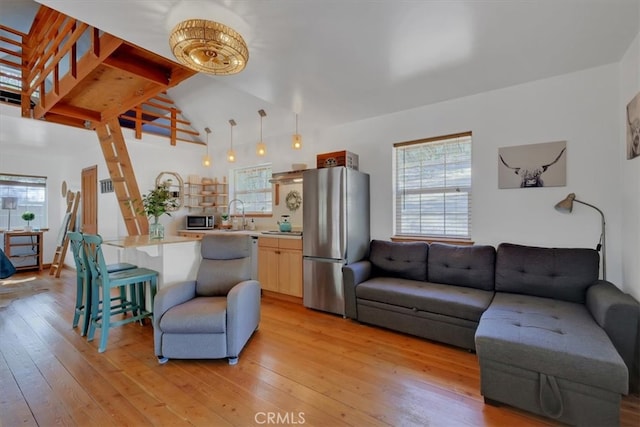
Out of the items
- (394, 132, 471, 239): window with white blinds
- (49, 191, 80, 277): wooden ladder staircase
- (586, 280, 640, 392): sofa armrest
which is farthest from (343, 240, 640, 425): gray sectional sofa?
(49, 191, 80, 277): wooden ladder staircase

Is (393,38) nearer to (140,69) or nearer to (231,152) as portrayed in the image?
(140,69)

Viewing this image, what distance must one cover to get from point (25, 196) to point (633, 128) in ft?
31.5

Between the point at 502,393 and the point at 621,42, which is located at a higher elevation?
the point at 621,42

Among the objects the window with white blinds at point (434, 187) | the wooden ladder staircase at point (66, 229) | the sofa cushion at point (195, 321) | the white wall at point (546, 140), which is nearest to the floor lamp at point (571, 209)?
the white wall at point (546, 140)

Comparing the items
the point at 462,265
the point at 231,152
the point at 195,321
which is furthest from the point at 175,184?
the point at 462,265

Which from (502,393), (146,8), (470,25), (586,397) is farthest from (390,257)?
(146,8)

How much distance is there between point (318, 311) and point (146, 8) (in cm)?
330

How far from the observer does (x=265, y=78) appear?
112 inches

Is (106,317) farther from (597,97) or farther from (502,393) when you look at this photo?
(597,97)

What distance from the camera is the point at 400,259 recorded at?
3.29 metres

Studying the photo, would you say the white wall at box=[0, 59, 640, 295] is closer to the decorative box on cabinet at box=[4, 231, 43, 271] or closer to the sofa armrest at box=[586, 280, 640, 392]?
the sofa armrest at box=[586, 280, 640, 392]

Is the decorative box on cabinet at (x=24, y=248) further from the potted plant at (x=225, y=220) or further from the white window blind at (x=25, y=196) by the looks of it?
the potted plant at (x=225, y=220)

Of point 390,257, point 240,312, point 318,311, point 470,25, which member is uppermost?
point 470,25

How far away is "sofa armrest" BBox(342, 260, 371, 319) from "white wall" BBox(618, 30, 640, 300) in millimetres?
2181
